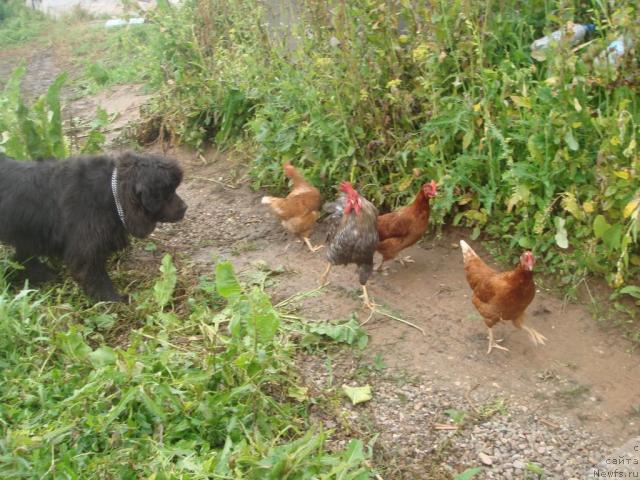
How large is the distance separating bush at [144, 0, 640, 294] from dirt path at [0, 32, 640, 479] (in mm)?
461

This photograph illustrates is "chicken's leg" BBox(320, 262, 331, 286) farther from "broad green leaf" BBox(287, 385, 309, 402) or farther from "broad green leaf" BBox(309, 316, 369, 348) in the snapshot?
"broad green leaf" BBox(287, 385, 309, 402)

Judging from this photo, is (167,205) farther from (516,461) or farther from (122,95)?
(122,95)

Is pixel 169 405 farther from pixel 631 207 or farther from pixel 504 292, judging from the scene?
pixel 631 207

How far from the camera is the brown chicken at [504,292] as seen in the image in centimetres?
404

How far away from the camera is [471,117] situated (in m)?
4.94

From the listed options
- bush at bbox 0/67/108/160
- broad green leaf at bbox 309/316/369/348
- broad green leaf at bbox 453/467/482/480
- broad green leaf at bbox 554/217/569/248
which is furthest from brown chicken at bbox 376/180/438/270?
bush at bbox 0/67/108/160

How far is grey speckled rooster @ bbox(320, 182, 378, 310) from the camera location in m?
4.72

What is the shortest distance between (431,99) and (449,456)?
263 centimetres

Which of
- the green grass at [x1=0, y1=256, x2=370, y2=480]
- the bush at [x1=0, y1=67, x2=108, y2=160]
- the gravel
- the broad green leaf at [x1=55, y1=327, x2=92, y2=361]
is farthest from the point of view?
the bush at [x1=0, y1=67, x2=108, y2=160]

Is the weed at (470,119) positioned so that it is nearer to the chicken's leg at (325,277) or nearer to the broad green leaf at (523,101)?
the broad green leaf at (523,101)

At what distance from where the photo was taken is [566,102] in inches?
177

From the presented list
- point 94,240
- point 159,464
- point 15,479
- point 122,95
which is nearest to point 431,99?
point 94,240

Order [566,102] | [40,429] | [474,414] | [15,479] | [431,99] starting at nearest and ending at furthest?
[15,479], [40,429], [474,414], [566,102], [431,99]

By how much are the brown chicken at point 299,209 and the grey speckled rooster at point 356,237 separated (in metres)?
0.61
